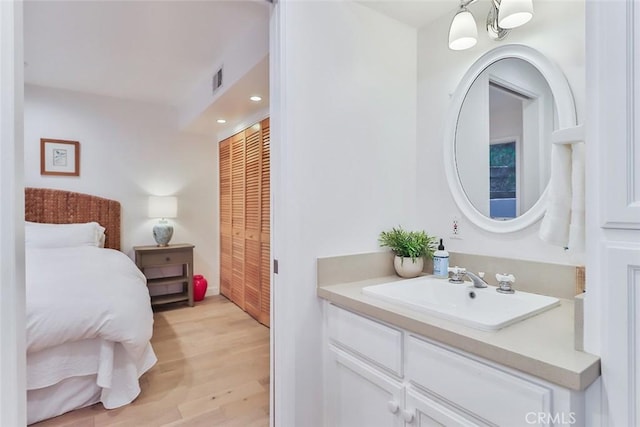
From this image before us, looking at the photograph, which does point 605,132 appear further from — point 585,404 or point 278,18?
point 278,18

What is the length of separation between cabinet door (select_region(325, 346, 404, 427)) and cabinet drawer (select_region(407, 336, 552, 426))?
14cm

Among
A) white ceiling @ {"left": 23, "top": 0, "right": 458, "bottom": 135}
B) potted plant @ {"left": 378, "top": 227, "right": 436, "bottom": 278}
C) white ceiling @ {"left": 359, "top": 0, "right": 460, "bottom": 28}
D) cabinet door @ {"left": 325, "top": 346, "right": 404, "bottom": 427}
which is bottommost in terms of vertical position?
cabinet door @ {"left": 325, "top": 346, "right": 404, "bottom": 427}

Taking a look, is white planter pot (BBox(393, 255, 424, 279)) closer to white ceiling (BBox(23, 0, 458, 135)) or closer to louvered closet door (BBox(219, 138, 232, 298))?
white ceiling (BBox(23, 0, 458, 135))

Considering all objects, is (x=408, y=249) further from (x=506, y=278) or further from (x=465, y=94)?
(x=465, y=94)

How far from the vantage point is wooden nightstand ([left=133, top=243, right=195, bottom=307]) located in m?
3.70

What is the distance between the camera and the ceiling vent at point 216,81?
2852mm

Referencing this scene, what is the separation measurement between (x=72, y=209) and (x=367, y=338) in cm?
375

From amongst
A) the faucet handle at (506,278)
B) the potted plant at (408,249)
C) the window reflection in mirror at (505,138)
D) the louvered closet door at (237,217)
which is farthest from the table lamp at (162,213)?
the faucet handle at (506,278)

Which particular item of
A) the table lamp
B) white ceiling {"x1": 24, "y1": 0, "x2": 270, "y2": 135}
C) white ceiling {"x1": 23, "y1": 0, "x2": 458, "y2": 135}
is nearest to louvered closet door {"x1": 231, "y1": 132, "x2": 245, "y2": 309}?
white ceiling {"x1": 23, "y1": 0, "x2": 458, "y2": 135}

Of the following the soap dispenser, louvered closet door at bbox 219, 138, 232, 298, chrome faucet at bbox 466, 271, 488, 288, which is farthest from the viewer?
louvered closet door at bbox 219, 138, 232, 298

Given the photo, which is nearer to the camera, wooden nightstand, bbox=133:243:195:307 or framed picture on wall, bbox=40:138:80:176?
framed picture on wall, bbox=40:138:80:176

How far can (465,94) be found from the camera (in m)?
1.75

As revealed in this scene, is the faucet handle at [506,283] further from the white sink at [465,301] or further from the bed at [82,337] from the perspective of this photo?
the bed at [82,337]

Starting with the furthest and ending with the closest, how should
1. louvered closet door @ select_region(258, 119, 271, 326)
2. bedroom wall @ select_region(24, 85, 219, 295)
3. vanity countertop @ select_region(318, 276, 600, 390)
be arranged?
1. bedroom wall @ select_region(24, 85, 219, 295)
2. louvered closet door @ select_region(258, 119, 271, 326)
3. vanity countertop @ select_region(318, 276, 600, 390)
